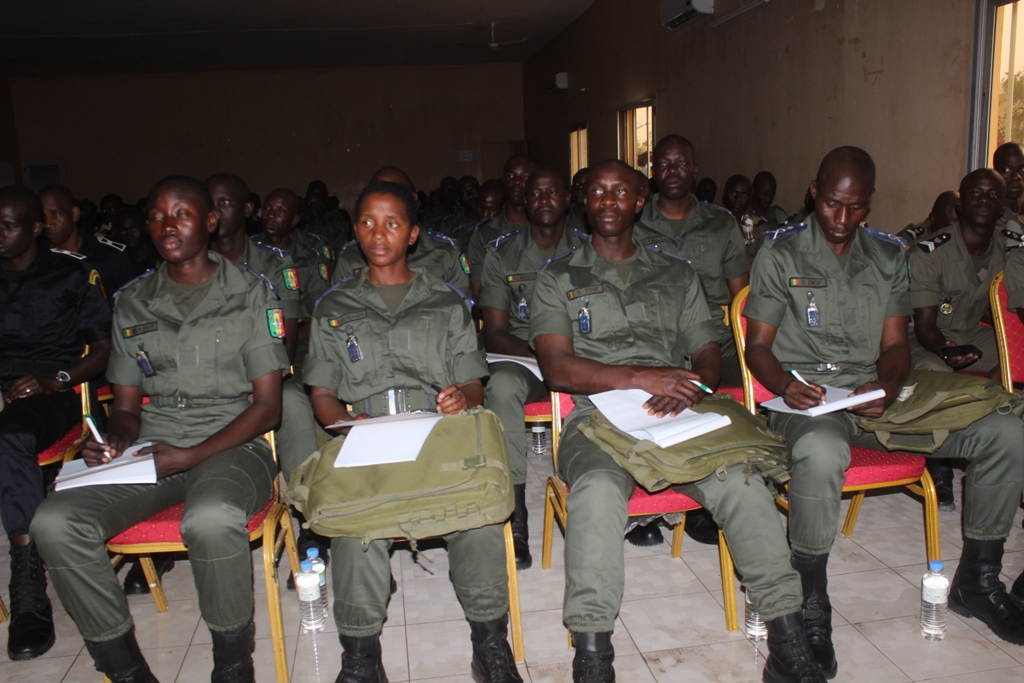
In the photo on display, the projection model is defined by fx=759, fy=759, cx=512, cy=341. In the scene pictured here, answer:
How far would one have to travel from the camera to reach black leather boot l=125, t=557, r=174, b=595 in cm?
257

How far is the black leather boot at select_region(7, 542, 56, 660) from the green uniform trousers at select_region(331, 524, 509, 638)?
103cm

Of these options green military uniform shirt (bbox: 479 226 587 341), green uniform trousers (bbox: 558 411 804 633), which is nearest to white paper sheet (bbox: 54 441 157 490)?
green uniform trousers (bbox: 558 411 804 633)

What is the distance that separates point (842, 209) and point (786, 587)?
1185mm

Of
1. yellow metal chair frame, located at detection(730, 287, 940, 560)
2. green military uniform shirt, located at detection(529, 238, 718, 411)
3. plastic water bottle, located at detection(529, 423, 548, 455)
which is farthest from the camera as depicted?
plastic water bottle, located at detection(529, 423, 548, 455)

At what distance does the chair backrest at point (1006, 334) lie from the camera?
9.02 ft

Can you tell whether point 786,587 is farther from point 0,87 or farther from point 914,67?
point 0,87

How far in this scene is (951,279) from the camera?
3215mm

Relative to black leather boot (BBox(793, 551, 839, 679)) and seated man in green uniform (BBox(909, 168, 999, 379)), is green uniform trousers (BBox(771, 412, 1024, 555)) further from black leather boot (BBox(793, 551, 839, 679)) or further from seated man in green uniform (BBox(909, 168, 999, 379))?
seated man in green uniform (BBox(909, 168, 999, 379))

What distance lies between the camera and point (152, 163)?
550 inches

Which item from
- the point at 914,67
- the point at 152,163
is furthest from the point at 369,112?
the point at 914,67

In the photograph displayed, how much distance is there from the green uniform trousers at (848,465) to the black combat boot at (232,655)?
4.95 feet

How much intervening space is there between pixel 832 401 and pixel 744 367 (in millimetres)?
361

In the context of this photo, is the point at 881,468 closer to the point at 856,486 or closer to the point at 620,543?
the point at 856,486

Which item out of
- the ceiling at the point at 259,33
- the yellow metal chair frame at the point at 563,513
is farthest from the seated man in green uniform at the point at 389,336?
the ceiling at the point at 259,33
